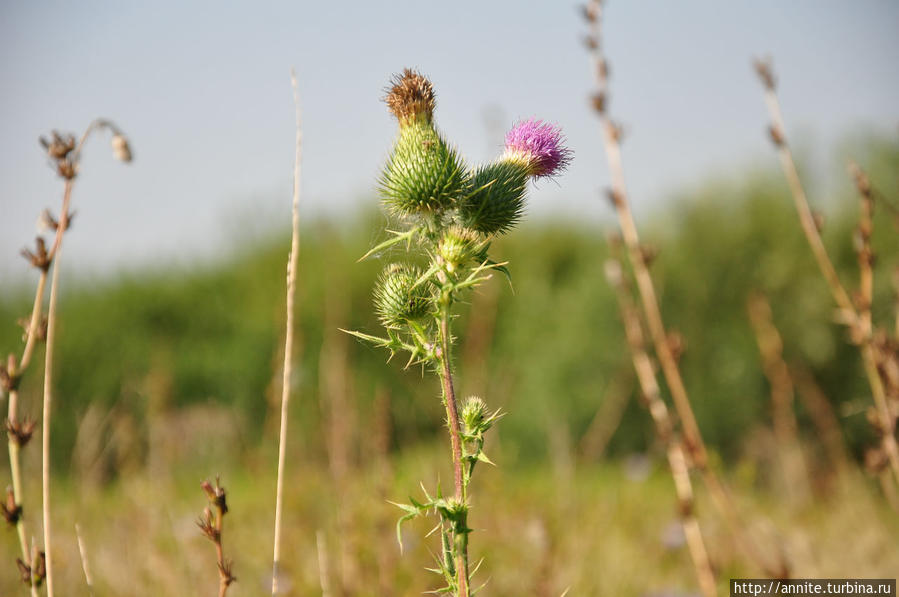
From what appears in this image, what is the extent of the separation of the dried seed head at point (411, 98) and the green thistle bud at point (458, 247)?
31 centimetres

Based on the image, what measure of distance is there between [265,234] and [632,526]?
23.1ft

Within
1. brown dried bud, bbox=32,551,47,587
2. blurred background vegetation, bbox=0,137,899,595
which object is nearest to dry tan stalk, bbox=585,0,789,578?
brown dried bud, bbox=32,551,47,587

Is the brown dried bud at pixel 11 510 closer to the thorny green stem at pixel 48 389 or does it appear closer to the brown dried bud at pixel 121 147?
the thorny green stem at pixel 48 389

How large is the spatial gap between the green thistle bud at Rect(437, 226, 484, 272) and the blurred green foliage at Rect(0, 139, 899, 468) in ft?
17.1

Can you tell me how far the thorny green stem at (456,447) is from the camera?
1166 millimetres

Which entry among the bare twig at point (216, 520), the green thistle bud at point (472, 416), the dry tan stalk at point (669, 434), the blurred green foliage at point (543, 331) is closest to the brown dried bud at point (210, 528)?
the bare twig at point (216, 520)

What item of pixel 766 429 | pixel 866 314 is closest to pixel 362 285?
pixel 766 429

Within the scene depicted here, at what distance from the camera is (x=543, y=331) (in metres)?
8.00

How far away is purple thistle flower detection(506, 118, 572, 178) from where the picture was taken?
60.1 inches

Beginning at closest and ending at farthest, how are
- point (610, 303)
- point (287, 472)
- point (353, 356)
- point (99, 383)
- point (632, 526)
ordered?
point (632, 526), point (287, 472), point (610, 303), point (99, 383), point (353, 356)

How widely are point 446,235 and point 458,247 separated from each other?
0.06 metres

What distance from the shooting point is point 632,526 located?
513cm

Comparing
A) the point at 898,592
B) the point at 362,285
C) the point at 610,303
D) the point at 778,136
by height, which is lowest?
the point at 898,592

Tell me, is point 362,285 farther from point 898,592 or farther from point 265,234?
point 898,592
